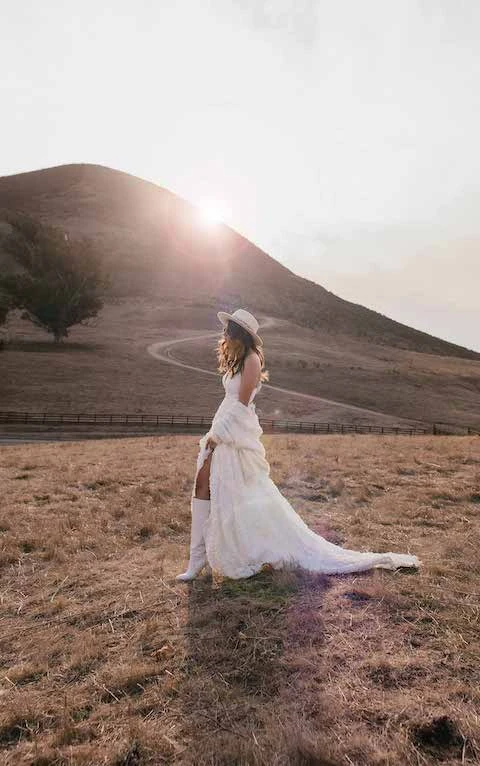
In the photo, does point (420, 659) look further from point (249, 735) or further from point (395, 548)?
point (395, 548)

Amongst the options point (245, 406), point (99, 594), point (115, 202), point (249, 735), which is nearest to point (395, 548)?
point (245, 406)

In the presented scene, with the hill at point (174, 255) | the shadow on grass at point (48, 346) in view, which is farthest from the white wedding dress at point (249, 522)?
the hill at point (174, 255)

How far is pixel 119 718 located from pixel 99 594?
7.98 feet

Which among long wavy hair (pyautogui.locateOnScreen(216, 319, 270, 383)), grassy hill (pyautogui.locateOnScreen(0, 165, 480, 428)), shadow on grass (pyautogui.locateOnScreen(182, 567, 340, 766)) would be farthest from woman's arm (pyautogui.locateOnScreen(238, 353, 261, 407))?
shadow on grass (pyautogui.locateOnScreen(182, 567, 340, 766))

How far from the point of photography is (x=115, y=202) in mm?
164500

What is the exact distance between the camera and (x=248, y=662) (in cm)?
394

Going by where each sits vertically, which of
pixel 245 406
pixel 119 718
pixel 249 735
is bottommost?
pixel 119 718

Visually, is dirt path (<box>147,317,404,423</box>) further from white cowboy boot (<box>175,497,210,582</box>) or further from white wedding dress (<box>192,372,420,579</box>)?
white cowboy boot (<box>175,497,210,582</box>)

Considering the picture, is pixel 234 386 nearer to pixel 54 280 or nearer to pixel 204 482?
pixel 204 482

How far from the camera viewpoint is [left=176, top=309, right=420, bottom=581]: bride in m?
5.64

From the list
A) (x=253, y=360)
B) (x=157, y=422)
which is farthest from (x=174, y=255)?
(x=253, y=360)

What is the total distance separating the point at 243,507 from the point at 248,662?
6.37 ft

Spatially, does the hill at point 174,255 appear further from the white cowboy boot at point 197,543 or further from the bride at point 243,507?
the white cowboy boot at point 197,543

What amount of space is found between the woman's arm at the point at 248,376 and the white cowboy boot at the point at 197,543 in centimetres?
129
